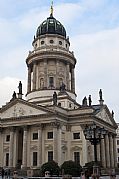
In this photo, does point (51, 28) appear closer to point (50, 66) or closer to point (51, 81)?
point (50, 66)

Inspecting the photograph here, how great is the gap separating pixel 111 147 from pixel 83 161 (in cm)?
1575

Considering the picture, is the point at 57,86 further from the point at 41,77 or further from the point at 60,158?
the point at 60,158

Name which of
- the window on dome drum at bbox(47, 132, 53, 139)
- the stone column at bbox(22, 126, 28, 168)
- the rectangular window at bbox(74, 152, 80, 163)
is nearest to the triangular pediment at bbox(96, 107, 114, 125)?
the rectangular window at bbox(74, 152, 80, 163)

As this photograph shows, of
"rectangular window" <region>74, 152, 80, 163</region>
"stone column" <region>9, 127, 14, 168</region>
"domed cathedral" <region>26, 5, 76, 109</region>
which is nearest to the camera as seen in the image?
"rectangular window" <region>74, 152, 80, 163</region>

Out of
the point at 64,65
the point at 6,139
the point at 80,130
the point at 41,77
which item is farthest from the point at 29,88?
the point at 80,130

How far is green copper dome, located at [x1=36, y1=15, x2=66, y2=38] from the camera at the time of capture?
7975 centimetres

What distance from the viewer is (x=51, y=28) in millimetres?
80000

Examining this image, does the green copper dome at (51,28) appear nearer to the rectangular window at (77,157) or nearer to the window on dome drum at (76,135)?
the window on dome drum at (76,135)

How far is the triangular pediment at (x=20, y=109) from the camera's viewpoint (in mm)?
62950

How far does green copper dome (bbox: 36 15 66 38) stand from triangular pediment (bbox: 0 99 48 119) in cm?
2256

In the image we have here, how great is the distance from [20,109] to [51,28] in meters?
25.3

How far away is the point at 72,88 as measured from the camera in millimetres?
78312

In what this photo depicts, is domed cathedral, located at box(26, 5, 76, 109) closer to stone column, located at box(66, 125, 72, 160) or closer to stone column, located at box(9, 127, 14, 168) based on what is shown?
stone column, located at box(66, 125, 72, 160)

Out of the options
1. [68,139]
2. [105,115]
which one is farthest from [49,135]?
[105,115]
